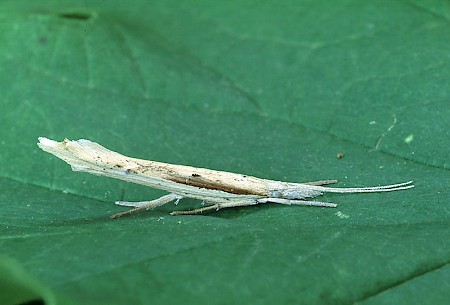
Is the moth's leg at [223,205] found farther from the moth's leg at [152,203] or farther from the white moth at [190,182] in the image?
the moth's leg at [152,203]

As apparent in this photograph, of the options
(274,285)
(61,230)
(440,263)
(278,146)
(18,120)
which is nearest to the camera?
(274,285)

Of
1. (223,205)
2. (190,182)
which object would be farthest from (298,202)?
(190,182)

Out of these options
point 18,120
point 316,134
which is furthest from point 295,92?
point 18,120

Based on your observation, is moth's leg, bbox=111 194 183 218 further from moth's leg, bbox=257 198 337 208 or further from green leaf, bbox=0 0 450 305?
moth's leg, bbox=257 198 337 208

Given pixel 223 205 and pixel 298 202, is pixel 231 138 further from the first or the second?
pixel 298 202

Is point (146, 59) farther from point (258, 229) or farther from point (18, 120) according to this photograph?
point (258, 229)

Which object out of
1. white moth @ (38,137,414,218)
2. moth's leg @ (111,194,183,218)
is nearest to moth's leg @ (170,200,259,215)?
white moth @ (38,137,414,218)
